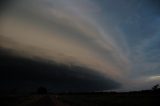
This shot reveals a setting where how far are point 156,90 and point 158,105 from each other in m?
49.5

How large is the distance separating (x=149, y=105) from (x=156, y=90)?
155ft

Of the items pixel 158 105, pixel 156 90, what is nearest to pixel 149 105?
pixel 158 105

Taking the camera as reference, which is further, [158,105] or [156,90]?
[156,90]

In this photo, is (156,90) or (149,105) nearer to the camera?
(149,105)

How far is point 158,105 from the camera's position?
4016 centimetres

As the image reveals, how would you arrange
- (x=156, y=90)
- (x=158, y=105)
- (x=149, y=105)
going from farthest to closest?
(x=156, y=90) < (x=149, y=105) < (x=158, y=105)

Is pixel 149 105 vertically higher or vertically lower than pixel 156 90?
lower

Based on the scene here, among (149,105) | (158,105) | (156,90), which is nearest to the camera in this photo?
(158,105)

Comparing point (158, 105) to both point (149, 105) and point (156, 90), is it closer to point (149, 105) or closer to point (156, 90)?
point (149, 105)

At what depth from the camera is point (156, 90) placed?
87000 mm

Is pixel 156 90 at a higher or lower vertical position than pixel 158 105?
higher

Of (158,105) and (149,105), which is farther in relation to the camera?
(149,105)

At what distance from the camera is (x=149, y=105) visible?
4278 centimetres
